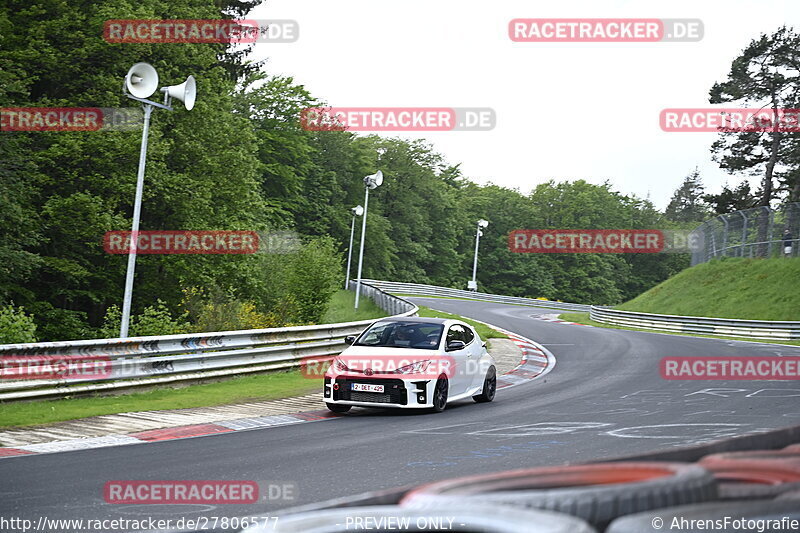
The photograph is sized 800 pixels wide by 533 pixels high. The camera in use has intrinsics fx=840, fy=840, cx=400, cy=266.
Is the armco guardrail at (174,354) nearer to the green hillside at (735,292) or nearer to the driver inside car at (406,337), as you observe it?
the driver inside car at (406,337)

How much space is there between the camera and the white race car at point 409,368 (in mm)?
→ 13141

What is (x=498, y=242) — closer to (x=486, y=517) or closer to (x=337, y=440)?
(x=337, y=440)

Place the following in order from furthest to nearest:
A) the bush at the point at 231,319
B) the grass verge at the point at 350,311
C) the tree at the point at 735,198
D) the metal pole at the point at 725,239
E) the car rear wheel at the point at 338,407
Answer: the tree at the point at 735,198, the metal pole at the point at 725,239, the grass verge at the point at 350,311, the bush at the point at 231,319, the car rear wheel at the point at 338,407

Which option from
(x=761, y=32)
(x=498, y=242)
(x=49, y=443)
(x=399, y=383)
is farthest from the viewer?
(x=498, y=242)

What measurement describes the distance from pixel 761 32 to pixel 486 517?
6278 cm

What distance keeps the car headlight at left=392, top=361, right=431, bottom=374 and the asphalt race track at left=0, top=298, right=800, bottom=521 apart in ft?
2.33

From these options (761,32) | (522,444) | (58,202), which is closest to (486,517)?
(522,444)

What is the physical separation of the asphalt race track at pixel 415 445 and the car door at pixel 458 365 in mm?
391

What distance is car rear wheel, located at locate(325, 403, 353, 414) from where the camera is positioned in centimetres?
1327

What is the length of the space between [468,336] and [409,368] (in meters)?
2.33

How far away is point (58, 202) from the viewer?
30.7m

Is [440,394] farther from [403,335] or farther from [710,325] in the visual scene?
[710,325]

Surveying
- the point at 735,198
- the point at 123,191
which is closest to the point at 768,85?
the point at 735,198

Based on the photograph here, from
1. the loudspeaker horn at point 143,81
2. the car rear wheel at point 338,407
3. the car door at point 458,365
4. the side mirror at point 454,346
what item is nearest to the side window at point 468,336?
the car door at point 458,365
